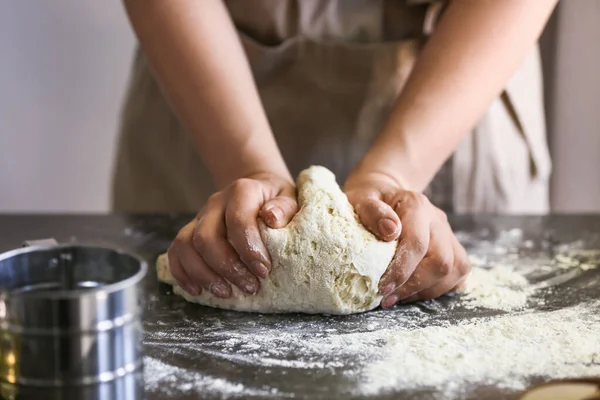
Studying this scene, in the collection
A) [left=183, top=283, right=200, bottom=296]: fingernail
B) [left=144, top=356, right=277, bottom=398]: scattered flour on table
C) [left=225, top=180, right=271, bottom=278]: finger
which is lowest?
[left=144, top=356, right=277, bottom=398]: scattered flour on table

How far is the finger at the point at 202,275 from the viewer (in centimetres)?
81

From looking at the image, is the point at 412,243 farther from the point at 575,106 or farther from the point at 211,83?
the point at 575,106

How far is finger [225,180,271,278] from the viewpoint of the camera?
2.59ft

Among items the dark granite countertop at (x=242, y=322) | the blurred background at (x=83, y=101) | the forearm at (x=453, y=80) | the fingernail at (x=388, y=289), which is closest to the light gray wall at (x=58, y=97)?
the blurred background at (x=83, y=101)

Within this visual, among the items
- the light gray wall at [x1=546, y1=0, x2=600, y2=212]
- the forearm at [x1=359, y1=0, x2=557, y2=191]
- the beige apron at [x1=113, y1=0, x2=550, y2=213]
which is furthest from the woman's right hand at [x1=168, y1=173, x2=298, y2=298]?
the light gray wall at [x1=546, y1=0, x2=600, y2=212]

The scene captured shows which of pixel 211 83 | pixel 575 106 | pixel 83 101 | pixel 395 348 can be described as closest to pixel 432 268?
pixel 395 348

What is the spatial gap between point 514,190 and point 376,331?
0.70 meters

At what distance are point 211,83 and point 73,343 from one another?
542 millimetres

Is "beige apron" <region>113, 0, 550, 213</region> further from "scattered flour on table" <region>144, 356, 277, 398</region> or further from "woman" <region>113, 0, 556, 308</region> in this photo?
"scattered flour on table" <region>144, 356, 277, 398</region>

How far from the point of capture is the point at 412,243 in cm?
81

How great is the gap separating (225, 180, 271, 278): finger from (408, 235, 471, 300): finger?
19 centimetres

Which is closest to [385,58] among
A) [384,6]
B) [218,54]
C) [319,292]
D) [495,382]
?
[384,6]

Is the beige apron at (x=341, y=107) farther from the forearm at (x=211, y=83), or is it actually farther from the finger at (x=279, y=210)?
the finger at (x=279, y=210)

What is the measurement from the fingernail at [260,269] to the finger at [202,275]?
0.13 ft
